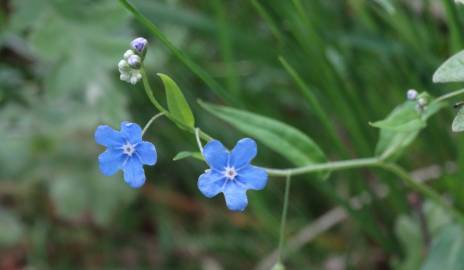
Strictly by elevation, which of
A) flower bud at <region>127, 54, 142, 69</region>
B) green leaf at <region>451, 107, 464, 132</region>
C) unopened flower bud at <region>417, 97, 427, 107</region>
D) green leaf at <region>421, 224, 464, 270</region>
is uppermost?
flower bud at <region>127, 54, 142, 69</region>

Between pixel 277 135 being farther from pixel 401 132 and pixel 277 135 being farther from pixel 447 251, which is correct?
pixel 447 251

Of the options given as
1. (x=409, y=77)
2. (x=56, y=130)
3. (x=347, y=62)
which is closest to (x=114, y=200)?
(x=56, y=130)

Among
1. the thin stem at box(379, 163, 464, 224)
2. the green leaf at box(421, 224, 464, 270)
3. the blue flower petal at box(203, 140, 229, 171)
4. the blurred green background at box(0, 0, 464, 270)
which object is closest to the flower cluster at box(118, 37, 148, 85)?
the blue flower petal at box(203, 140, 229, 171)

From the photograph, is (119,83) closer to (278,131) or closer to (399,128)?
(278,131)

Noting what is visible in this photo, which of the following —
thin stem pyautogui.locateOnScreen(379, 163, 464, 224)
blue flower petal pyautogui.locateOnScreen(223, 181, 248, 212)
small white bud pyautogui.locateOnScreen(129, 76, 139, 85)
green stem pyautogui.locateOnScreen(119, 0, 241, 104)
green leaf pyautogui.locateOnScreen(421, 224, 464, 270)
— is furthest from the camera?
green leaf pyautogui.locateOnScreen(421, 224, 464, 270)

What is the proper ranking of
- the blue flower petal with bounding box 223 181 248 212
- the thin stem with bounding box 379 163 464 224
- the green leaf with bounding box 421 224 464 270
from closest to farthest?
1. the blue flower petal with bounding box 223 181 248 212
2. the thin stem with bounding box 379 163 464 224
3. the green leaf with bounding box 421 224 464 270

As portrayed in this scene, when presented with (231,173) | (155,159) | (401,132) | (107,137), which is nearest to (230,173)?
(231,173)

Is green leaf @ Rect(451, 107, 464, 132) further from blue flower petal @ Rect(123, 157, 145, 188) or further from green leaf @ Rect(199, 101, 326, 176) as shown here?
blue flower petal @ Rect(123, 157, 145, 188)
